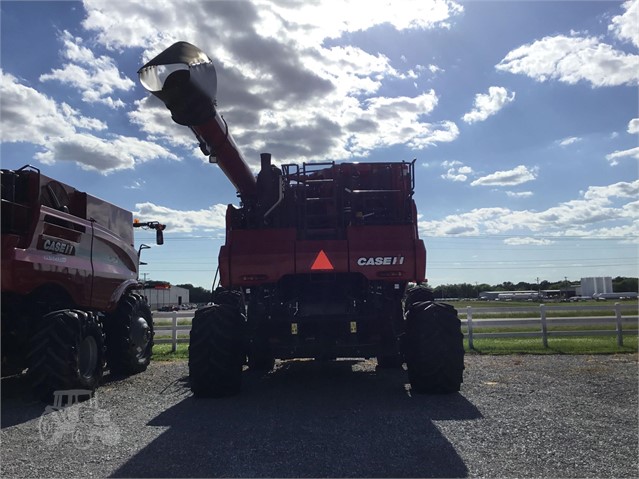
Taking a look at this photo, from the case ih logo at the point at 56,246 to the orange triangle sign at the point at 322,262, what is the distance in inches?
154

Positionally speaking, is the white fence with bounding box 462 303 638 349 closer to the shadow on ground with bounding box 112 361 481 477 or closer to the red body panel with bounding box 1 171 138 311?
the shadow on ground with bounding box 112 361 481 477

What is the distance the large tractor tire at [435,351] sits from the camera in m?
7.62

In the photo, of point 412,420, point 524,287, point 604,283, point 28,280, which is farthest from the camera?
point 524,287

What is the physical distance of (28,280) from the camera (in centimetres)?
737

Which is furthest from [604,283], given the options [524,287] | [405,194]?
[405,194]

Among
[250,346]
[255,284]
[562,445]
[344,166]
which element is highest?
[344,166]

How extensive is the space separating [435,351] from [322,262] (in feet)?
6.76

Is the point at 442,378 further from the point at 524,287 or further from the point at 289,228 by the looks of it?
the point at 524,287

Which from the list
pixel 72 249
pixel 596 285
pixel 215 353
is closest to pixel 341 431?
pixel 215 353

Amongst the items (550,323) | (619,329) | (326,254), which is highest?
(326,254)

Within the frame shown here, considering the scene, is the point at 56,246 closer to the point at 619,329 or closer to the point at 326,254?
the point at 326,254

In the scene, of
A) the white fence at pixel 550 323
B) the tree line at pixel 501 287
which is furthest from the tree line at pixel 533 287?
the white fence at pixel 550 323

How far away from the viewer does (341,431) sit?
593cm

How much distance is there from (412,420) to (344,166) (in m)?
4.50
